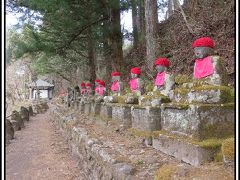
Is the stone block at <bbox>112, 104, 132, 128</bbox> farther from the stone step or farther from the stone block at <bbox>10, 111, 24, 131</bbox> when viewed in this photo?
the stone block at <bbox>10, 111, 24, 131</bbox>

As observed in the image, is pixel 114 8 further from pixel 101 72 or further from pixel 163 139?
pixel 101 72

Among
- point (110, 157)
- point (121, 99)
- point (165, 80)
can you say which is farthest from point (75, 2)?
point (110, 157)

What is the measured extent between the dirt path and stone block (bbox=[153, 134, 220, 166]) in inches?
120

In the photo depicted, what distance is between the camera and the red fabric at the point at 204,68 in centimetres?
388

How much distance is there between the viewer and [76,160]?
8.36 meters

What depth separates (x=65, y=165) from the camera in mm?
8219

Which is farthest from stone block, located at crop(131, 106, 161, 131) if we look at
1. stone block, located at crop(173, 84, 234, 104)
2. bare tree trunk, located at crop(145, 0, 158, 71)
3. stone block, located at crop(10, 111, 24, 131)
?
stone block, located at crop(10, 111, 24, 131)

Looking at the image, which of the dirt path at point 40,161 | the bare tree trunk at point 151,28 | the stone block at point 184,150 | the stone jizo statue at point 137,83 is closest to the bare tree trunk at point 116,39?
the bare tree trunk at point 151,28

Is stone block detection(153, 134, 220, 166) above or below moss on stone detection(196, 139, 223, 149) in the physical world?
below

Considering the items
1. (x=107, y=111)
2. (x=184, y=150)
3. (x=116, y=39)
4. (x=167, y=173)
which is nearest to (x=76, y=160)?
(x=107, y=111)

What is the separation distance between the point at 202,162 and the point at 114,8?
411 inches

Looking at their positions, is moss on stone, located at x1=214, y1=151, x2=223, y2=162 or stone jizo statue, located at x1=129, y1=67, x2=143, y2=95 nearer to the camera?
moss on stone, located at x1=214, y1=151, x2=223, y2=162

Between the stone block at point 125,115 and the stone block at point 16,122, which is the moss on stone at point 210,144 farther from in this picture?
the stone block at point 16,122

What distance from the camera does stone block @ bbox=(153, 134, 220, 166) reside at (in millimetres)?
3416
